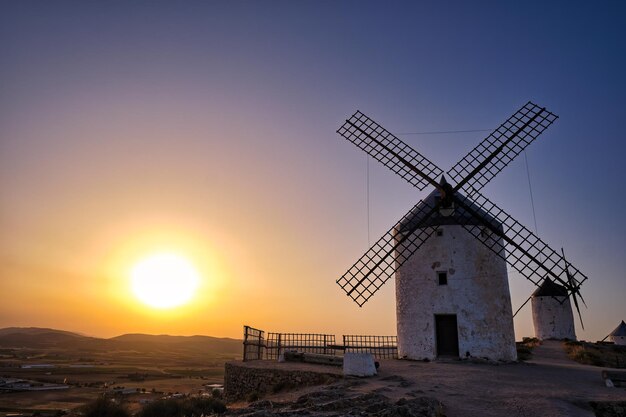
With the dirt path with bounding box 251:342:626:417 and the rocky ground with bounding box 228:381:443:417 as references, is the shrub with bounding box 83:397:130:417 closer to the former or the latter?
the dirt path with bounding box 251:342:626:417

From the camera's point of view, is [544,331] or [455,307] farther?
[544,331]

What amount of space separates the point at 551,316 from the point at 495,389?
29.8 meters

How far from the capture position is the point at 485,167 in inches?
662

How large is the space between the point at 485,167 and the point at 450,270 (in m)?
4.67

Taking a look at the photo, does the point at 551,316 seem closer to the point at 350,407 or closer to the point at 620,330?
the point at 620,330

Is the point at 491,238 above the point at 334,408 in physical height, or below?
above

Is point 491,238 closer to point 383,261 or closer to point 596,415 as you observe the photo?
point 383,261

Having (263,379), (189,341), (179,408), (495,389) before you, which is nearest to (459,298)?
(495,389)

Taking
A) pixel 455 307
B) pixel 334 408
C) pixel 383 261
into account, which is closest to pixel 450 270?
pixel 455 307

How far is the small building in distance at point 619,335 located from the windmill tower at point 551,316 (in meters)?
10.9

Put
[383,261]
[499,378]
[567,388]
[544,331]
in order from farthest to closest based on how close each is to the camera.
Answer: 1. [544,331]
2. [383,261]
3. [499,378]
4. [567,388]

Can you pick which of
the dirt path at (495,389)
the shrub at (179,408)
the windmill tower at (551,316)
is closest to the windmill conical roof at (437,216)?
the dirt path at (495,389)

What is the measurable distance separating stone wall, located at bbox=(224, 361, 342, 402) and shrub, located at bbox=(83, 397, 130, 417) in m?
3.66

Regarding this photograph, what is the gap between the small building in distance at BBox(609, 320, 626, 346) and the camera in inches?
1568
